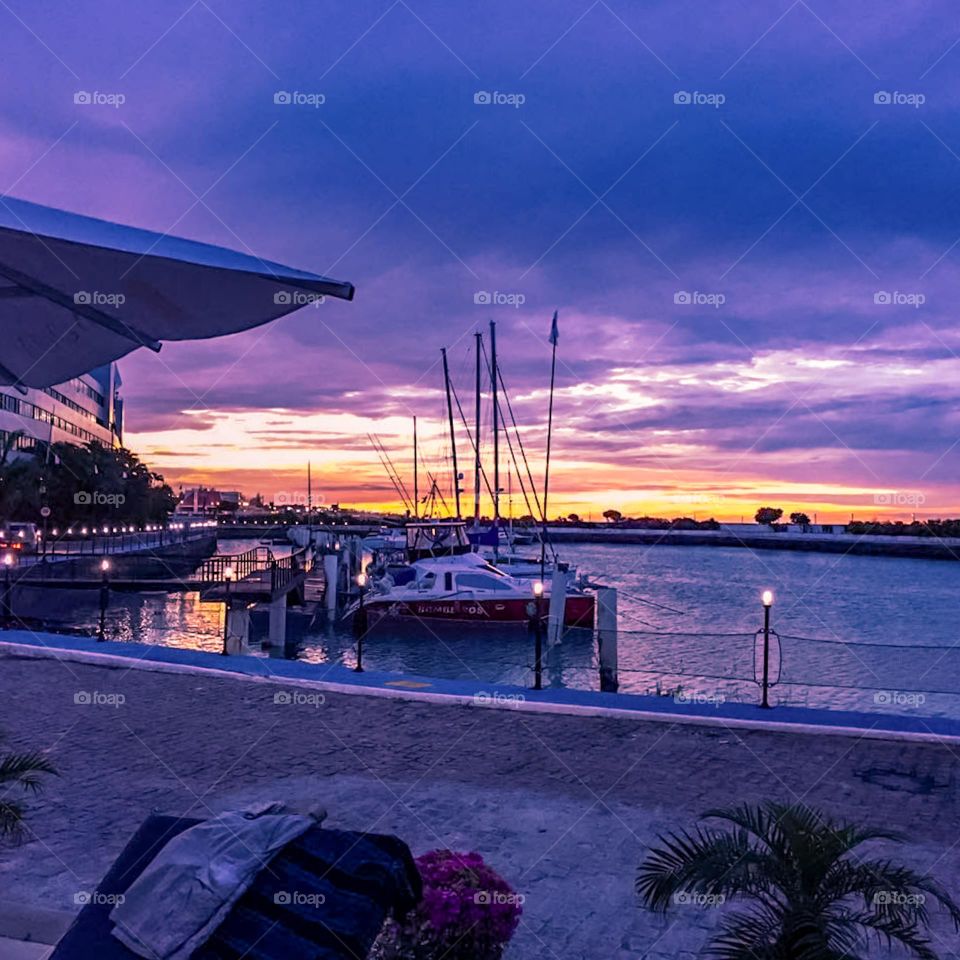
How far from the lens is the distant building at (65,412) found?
68312mm

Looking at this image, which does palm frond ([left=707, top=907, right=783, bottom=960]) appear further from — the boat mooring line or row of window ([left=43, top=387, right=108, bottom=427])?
row of window ([left=43, top=387, right=108, bottom=427])

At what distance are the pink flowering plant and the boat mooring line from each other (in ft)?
22.9

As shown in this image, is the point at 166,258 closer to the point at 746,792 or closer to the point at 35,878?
the point at 35,878

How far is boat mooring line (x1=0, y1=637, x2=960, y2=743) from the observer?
34.0 ft

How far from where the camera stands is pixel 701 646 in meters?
38.1

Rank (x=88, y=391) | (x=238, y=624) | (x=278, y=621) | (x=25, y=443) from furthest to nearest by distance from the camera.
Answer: (x=88, y=391) < (x=25, y=443) < (x=278, y=621) < (x=238, y=624)

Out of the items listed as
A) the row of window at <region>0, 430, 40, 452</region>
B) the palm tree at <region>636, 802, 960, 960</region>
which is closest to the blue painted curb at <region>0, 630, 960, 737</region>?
the palm tree at <region>636, 802, 960, 960</region>

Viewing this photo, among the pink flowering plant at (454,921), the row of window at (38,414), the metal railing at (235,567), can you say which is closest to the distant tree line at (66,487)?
the row of window at (38,414)

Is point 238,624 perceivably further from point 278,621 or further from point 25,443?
point 25,443

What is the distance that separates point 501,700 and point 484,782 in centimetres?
347

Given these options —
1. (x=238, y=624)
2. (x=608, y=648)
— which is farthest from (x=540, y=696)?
(x=238, y=624)

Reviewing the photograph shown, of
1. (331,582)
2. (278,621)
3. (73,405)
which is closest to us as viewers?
(278,621)

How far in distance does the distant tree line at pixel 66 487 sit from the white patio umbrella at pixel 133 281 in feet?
175

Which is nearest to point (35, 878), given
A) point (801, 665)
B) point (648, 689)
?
point (648, 689)
